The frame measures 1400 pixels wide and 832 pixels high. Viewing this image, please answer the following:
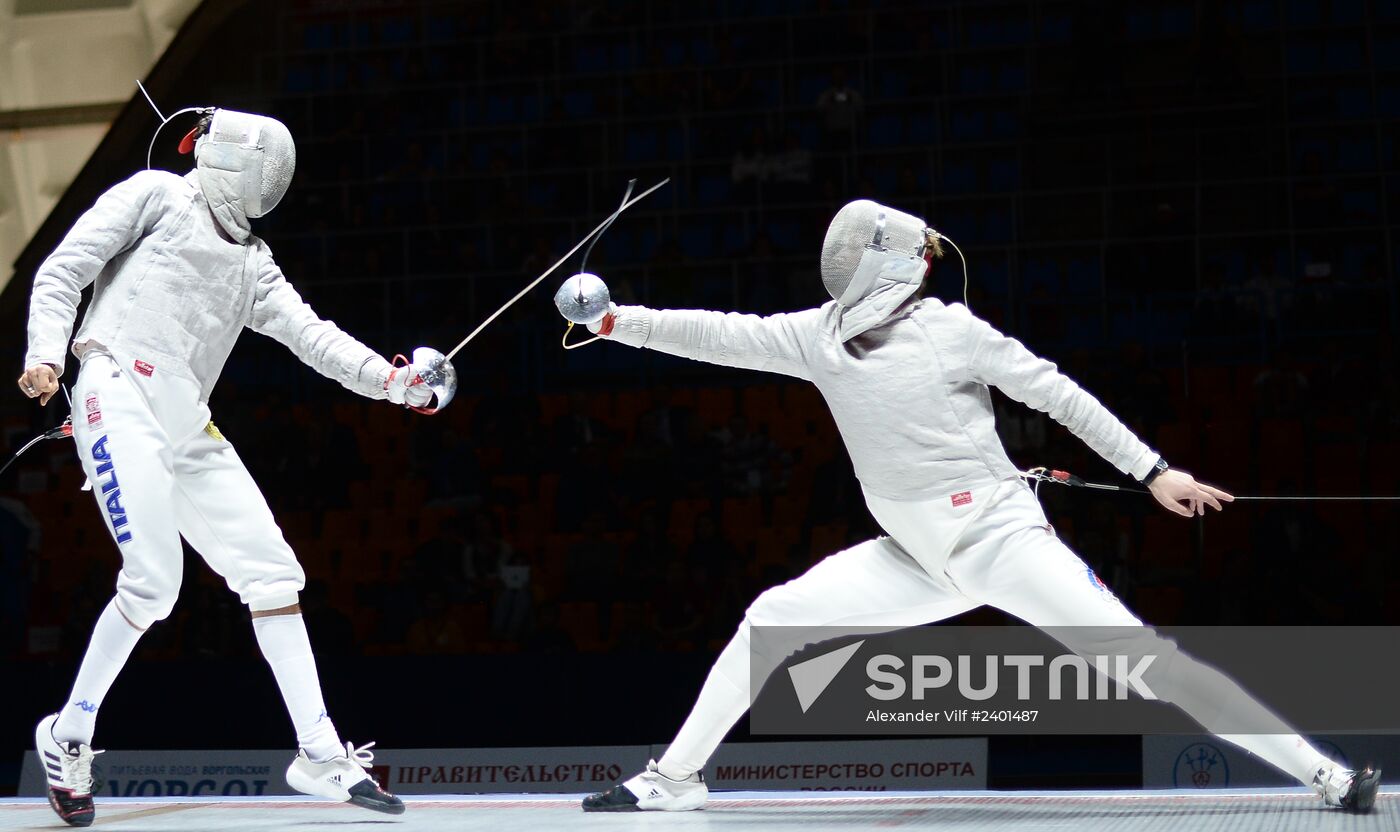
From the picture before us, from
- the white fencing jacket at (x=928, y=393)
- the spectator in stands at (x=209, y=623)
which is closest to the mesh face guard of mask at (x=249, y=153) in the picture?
the white fencing jacket at (x=928, y=393)

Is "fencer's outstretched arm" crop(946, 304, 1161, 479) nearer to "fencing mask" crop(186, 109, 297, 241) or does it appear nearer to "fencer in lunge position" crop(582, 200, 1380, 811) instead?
"fencer in lunge position" crop(582, 200, 1380, 811)

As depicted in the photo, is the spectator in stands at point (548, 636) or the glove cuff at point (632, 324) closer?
the glove cuff at point (632, 324)

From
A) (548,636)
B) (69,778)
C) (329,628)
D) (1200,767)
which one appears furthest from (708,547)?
(69,778)

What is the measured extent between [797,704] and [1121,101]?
471cm

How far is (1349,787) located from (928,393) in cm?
102

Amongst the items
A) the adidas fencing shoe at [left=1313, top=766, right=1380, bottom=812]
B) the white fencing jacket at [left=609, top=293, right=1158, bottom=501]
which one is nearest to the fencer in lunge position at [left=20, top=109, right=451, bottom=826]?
the white fencing jacket at [left=609, top=293, right=1158, bottom=501]

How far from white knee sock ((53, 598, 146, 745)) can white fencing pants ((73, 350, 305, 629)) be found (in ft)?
0.13

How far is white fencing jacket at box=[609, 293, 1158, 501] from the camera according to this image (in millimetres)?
2674

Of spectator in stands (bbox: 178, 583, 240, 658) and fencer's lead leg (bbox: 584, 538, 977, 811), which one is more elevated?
fencer's lead leg (bbox: 584, 538, 977, 811)

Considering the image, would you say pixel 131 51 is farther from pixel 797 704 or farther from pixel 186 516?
pixel 186 516

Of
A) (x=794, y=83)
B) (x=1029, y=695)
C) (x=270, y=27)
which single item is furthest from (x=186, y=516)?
(x=270, y=27)

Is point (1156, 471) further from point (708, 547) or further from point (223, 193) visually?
point (708, 547)

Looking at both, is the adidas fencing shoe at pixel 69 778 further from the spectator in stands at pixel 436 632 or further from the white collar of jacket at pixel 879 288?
the spectator in stands at pixel 436 632

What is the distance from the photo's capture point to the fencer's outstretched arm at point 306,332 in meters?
2.85
